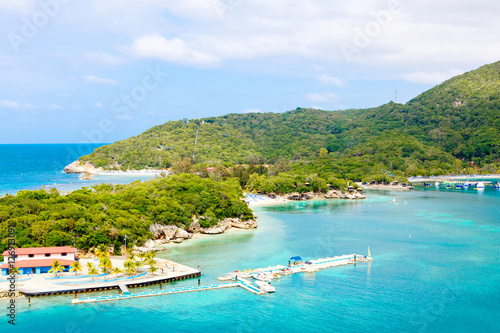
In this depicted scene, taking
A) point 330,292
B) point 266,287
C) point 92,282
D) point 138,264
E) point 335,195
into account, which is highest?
point 335,195

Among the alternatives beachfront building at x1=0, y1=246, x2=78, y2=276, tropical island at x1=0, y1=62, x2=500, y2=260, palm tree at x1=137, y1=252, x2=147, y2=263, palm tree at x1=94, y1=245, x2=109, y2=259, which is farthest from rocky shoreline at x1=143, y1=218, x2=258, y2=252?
beachfront building at x1=0, y1=246, x2=78, y2=276

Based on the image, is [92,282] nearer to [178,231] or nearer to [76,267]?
[76,267]

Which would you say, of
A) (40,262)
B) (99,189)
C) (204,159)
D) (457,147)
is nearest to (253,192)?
(99,189)

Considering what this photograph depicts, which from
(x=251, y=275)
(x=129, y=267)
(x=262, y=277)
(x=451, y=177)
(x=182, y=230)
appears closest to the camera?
(x=129, y=267)

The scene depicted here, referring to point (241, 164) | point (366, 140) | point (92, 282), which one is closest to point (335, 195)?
point (241, 164)

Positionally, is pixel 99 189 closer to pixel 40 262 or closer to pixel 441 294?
pixel 40 262
